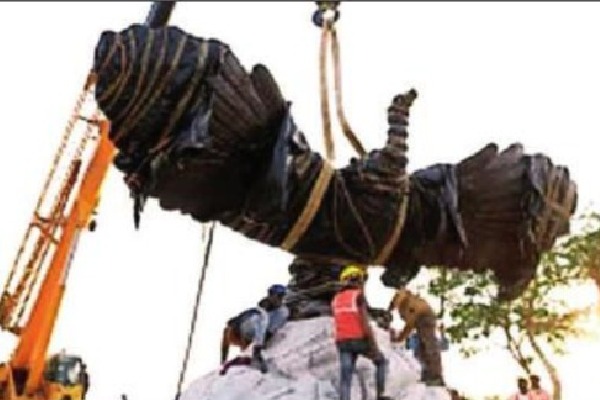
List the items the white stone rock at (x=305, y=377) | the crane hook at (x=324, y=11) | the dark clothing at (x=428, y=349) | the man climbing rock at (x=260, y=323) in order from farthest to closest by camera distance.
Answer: the dark clothing at (x=428, y=349)
the crane hook at (x=324, y=11)
the man climbing rock at (x=260, y=323)
the white stone rock at (x=305, y=377)

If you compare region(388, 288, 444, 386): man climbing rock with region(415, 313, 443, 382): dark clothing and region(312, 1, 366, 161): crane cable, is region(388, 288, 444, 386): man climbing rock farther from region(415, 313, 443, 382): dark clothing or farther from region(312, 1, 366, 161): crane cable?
region(312, 1, 366, 161): crane cable

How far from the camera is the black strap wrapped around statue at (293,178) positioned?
3.70m

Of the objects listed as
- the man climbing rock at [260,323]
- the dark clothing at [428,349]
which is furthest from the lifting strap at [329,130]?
the dark clothing at [428,349]

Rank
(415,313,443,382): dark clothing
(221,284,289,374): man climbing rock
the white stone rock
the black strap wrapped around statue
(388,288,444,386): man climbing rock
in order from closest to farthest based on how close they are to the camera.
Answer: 1. the black strap wrapped around statue
2. the white stone rock
3. (221,284,289,374): man climbing rock
4. (415,313,443,382): dark clothing
5. (388,288,444,386): man climbing rock

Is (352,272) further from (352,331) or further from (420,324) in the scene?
(420,324)

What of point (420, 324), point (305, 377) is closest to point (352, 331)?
point (305, 377)

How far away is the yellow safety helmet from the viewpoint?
420 cm

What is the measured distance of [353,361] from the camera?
13.4ft

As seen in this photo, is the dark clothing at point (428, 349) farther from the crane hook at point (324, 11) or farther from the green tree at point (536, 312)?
the green tree at point (536, 312)

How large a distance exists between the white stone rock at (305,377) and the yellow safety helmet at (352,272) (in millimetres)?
167

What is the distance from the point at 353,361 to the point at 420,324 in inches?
51.8

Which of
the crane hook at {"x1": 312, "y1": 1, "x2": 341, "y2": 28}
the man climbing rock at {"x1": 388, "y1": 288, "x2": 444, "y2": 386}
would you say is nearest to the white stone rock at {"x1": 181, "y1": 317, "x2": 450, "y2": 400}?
the man climbing rock at {"x1": 388, "y1": 288, "x2": 444, "y2": 386}

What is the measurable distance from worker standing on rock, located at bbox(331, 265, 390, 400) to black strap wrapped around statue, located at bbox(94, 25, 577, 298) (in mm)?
103

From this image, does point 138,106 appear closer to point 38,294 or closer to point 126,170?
point 126,170
